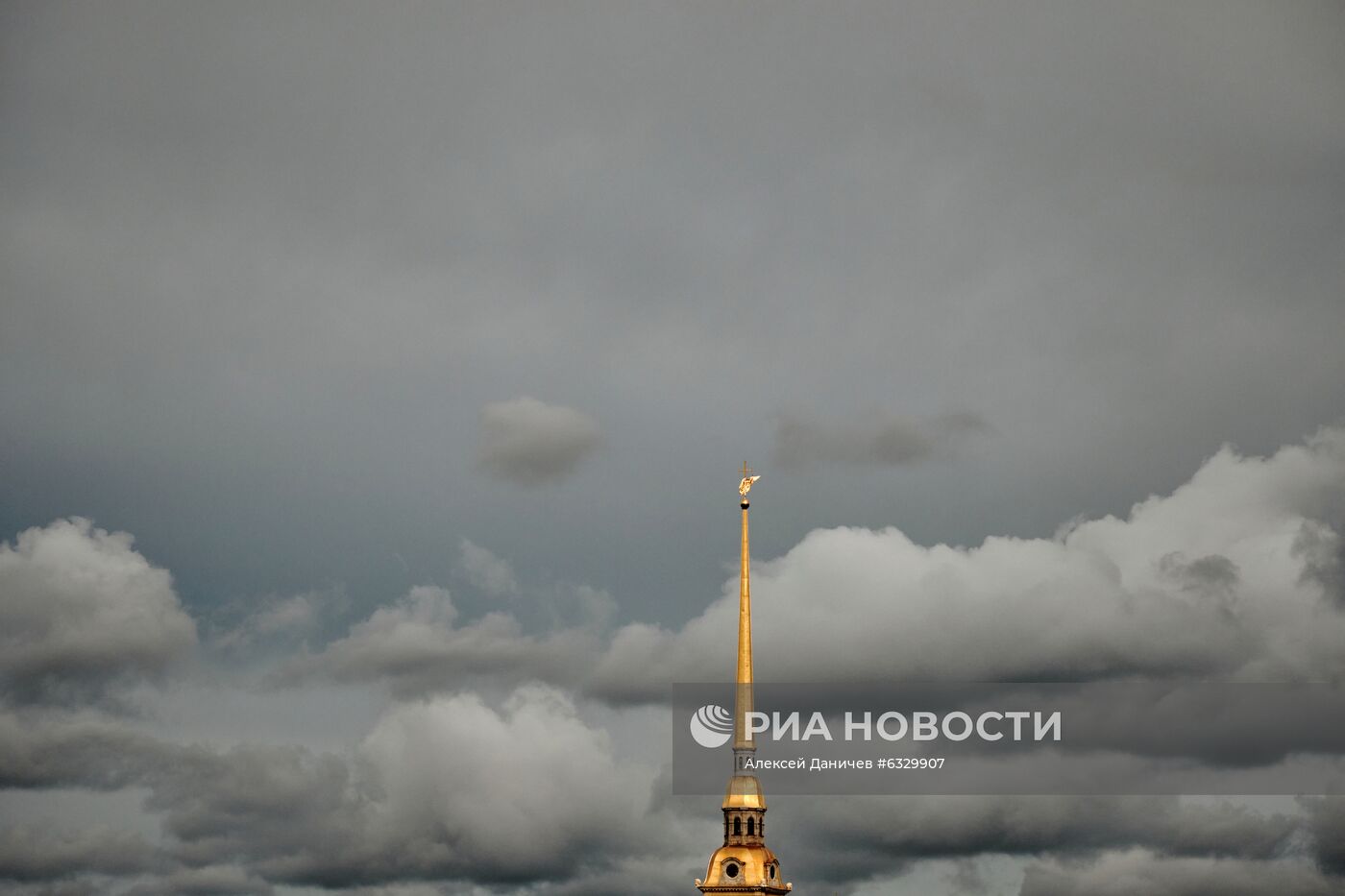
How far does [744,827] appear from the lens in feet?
470

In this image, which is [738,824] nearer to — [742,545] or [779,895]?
[779,895]

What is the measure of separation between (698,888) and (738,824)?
215 inches

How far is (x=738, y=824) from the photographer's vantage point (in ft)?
470

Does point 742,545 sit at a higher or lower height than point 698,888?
higher

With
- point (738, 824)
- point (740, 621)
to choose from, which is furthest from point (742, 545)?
point (738, 824)

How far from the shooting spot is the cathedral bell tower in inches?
5571

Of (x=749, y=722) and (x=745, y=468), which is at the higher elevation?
(x=745, y=468)

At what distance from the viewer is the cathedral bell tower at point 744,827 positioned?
464 ft

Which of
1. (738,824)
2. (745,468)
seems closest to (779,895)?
(738,824)

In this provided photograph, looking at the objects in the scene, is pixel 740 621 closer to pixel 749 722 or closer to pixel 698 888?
pixel 749 722

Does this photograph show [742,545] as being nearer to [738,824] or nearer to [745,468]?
[745,468]

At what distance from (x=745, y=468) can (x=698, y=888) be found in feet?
103

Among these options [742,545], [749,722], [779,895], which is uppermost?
[742,545]

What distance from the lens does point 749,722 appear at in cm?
14675
